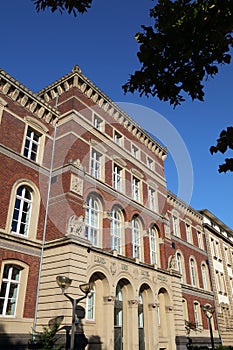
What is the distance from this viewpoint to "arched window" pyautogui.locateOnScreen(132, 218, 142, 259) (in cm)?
2069

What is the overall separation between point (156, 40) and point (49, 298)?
12.5 meters

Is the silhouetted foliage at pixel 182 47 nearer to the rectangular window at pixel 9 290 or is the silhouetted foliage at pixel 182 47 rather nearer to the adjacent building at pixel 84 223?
the adjacent building at pixel 84 223

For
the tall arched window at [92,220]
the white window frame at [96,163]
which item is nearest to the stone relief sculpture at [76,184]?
the tall arched window at [92,220]

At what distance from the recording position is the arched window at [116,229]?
62.0ft

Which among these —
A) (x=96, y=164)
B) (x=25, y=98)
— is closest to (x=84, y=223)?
(x=96, y=164)

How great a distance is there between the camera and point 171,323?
21234mm

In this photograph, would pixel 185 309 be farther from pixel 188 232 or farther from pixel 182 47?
pixel 182 47

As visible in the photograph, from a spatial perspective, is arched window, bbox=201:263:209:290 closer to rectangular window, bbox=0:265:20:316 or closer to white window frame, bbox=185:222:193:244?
white window frame, bbox=185:222:193:244

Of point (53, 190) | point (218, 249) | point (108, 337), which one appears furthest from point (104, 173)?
point (218, 249)

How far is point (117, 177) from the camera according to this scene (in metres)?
21.9

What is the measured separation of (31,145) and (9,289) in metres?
7.88

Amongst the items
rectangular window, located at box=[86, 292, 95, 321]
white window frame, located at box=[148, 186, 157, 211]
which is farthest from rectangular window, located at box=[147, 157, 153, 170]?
rectangular window, located at box=[86, 292, 95, 321]

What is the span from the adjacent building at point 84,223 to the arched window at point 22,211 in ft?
0.18

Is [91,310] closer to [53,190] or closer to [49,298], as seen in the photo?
[49,298]
